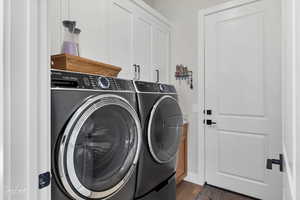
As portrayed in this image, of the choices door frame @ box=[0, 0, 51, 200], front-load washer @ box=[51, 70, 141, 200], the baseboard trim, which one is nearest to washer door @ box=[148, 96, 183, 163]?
front-load washer @ box=[51, 70, 141, 200]

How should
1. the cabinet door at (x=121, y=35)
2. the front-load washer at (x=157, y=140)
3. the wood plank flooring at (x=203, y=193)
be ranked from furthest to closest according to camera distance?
the wood plank flooring at (x=203, y=193)
the cabinet door at (x=121, y=35)
the front-load washer at (x=157, y=140)

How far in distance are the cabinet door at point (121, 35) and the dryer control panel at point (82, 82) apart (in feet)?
2.39

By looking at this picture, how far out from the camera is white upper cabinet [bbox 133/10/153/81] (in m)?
2.08

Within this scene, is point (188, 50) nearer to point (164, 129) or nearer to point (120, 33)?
point (120, 33)

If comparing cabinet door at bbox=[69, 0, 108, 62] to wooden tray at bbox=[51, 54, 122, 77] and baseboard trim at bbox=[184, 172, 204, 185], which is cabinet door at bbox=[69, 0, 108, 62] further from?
baseboard trim at bbox=[184, 172, 204, 185]

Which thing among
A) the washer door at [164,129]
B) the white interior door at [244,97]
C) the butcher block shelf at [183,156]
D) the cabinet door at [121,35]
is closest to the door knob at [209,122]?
the white interior door at [244,97]

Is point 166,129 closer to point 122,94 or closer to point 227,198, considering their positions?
point 122,94

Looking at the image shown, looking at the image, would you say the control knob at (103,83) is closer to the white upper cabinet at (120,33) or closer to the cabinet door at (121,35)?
the white upper cabinet at (120,33)

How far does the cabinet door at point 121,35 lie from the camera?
1763 mm

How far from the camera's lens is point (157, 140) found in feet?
4.72

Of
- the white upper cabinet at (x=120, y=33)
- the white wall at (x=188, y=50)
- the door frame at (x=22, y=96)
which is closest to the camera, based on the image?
the door frame at (x=22, y=96)

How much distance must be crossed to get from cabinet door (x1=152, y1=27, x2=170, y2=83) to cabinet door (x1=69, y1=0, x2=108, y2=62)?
2.86 feet

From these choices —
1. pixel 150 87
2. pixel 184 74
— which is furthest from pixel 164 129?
pixel 184 74

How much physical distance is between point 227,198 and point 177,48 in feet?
6.96
